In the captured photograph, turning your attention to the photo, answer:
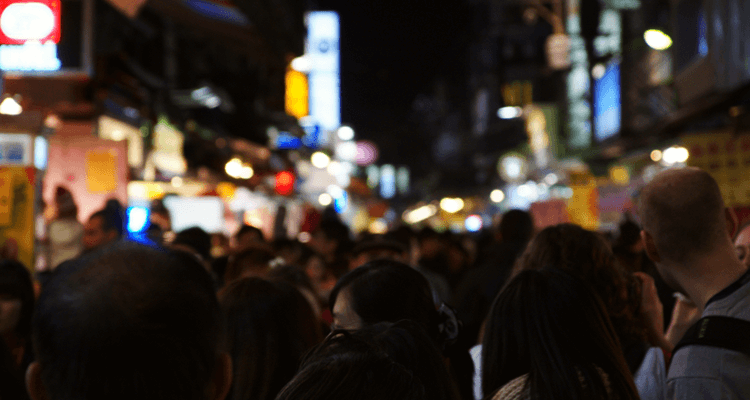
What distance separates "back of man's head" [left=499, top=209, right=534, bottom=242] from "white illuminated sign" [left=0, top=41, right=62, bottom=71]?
5.62 metres

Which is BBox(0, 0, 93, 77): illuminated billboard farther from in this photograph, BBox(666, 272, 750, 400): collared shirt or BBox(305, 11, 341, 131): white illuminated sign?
BBox(305, 11, 341, 131): white illuminated sign

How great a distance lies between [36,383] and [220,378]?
1.28 feet

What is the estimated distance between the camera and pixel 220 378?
1705 millimetres

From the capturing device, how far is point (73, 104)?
12703mm

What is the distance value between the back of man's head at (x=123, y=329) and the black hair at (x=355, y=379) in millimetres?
321

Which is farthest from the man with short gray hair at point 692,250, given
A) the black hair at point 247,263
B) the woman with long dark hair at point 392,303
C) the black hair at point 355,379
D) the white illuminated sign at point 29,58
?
the white illuminated sign at point 29,58

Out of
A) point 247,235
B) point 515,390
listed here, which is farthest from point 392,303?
point 247,235

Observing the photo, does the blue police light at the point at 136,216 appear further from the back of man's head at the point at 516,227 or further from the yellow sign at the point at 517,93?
the yellow sign at the point at 517,93

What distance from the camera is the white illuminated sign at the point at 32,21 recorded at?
7855 mm

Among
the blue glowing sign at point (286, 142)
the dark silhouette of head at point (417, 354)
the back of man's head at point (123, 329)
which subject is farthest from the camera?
the blue glowing sign at point (286, 142)

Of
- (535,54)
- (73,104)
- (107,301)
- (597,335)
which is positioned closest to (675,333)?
(597,335)

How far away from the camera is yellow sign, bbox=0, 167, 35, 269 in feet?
26.8

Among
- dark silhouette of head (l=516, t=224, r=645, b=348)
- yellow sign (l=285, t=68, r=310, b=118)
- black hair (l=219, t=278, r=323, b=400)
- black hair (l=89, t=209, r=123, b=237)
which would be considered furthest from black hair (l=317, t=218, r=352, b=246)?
yellow sign (l=285, t=68, r=310, b=118)

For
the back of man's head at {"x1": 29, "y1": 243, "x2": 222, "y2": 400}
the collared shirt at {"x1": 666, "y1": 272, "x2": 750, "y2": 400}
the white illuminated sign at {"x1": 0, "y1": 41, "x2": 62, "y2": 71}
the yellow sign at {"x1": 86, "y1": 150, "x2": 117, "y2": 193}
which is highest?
the white illuminated sign at {"x1": 0, "y1": 41, "x2": 62, "y2": 71}
